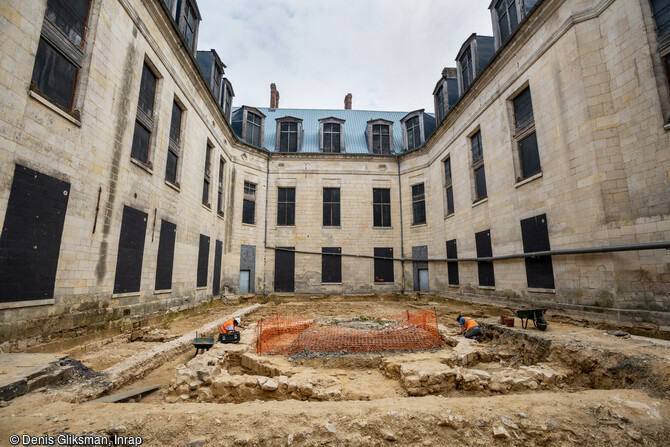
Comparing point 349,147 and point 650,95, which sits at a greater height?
point 349,147

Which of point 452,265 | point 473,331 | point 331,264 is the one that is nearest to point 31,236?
point 473,331

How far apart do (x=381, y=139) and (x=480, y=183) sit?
9.00 m

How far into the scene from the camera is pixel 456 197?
15695 millimetres

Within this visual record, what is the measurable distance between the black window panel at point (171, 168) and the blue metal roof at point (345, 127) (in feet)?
31.0

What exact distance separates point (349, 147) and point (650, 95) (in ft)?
52.1

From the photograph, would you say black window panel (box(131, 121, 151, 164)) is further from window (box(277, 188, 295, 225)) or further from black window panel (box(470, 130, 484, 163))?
black window panel (box(470, 130, 484, 163))

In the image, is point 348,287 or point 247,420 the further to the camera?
point 348,287

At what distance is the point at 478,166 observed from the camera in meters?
13.9

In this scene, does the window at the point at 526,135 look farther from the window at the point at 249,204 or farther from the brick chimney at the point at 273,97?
the brick chimney at the point at 273,97

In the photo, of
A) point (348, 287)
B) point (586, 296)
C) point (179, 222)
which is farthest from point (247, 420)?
point (348, 287)

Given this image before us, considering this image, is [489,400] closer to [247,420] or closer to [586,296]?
[247,420]

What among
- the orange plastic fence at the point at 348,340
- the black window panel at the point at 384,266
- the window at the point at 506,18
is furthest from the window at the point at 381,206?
the orange plastic fence at the point at 348,340

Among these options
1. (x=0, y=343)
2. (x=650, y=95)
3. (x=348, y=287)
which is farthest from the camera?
(x=348, y=287)

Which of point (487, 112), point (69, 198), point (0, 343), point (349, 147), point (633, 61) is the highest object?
point (349, 147)
